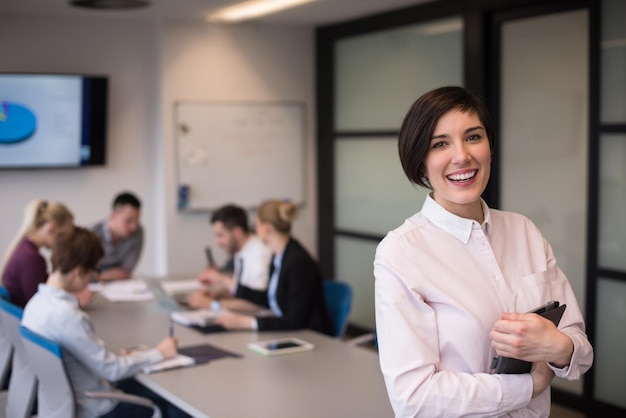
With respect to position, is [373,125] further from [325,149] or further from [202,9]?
[202,9]

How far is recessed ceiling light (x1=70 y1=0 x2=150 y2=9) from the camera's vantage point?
6.08 metres

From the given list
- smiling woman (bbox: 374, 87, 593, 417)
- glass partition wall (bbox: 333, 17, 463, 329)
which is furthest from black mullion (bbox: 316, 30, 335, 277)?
smiling woman (bbox: 374, 87, 593, 417)

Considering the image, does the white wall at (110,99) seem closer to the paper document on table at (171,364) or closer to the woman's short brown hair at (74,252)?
the woman's short brown hair at (74,252)

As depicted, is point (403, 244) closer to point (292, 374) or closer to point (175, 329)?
point (292, 374)

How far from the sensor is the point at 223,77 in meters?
7.08

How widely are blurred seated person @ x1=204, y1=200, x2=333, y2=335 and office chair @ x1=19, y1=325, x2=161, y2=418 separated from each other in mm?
934

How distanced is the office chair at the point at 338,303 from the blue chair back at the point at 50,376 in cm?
168

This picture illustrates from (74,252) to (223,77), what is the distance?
395cm

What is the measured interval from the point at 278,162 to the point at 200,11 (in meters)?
1.58

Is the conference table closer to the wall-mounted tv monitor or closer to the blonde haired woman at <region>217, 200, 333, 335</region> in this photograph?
the blonde haired woman at <region>217, 200, 333, 335</region>

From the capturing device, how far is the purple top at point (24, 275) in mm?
4387

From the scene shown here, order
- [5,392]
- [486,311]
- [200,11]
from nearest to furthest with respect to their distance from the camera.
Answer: [486,311] < [5,392] < [200,11]

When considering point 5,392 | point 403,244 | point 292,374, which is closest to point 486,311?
point 403,244

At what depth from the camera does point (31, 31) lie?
6.62 meters
